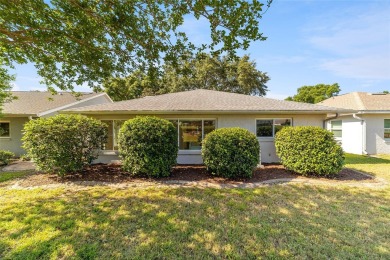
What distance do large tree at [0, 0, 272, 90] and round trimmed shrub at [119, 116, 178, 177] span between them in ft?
6.94

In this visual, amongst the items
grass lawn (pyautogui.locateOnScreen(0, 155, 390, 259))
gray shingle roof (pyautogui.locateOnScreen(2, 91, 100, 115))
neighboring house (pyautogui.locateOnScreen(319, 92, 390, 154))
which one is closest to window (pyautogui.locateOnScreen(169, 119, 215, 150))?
grass lawn (pyautogui.locateOnScreen(0, 155, 390, 259))

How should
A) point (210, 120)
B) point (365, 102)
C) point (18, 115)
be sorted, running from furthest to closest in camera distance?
point (365, 102) → point (18, 115) → point (210, 120)

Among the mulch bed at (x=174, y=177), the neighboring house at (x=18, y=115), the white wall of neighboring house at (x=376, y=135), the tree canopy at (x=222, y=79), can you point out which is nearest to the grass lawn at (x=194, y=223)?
the mulch bed at (x=174, y=177)

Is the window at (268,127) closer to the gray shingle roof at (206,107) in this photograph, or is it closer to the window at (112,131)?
the gray shingle roof at (206,107)

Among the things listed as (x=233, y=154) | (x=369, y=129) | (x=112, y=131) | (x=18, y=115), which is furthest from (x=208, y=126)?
A: (x=18, y=115)

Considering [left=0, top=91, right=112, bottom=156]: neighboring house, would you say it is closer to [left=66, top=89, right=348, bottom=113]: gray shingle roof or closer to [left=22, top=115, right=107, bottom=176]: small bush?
[left=66, top=89, right=348, bottom=113]: gray shingle roof

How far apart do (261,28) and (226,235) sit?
435 cm

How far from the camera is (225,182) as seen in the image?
677 centimetres

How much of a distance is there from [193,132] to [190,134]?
19cm

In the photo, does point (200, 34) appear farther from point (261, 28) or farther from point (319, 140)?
point (319, 140)

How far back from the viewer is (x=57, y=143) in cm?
677

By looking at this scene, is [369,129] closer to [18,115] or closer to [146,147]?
[146,147]

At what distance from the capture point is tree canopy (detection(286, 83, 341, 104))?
43.3 meters

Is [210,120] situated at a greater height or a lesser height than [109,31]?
lesser
